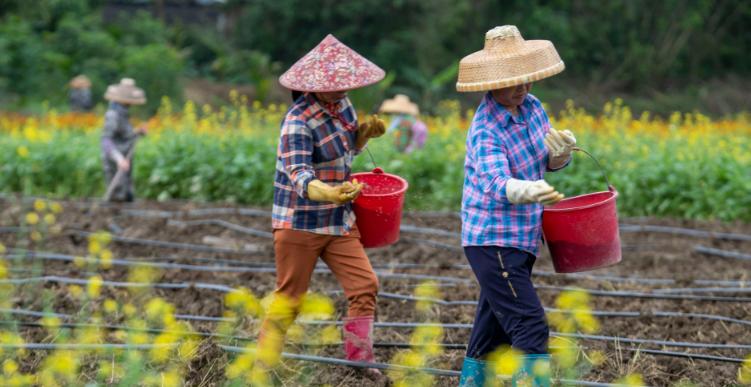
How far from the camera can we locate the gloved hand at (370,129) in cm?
346

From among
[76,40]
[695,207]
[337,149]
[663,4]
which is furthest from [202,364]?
[663,4]

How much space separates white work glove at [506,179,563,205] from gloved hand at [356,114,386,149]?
0.85m

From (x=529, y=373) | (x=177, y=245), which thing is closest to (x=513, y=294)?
(x=529, y=373)

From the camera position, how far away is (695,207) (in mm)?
7848

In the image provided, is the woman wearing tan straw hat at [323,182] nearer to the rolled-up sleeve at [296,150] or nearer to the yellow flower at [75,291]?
the rolled-up sleeve at [296,150]

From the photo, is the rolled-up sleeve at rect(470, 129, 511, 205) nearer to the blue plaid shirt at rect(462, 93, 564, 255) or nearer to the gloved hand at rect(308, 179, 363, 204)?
the blue plaid shirt at rect(462, 93, 564, 255)

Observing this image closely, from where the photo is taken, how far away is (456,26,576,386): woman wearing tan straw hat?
2902mm

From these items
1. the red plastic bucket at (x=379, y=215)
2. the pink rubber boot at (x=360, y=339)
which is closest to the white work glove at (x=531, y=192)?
the red plastic bucket at (x=379, y=215)

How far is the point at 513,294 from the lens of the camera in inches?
116

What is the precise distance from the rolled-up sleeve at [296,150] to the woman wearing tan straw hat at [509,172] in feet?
1.99

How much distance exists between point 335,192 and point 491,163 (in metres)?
0.56

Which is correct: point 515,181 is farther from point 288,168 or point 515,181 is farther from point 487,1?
point 487,1

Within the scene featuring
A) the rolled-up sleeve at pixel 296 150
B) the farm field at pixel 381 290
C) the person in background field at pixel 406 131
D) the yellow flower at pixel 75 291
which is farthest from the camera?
the person in background field at pixel 406 131

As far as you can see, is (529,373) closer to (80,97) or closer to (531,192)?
(531,192)
